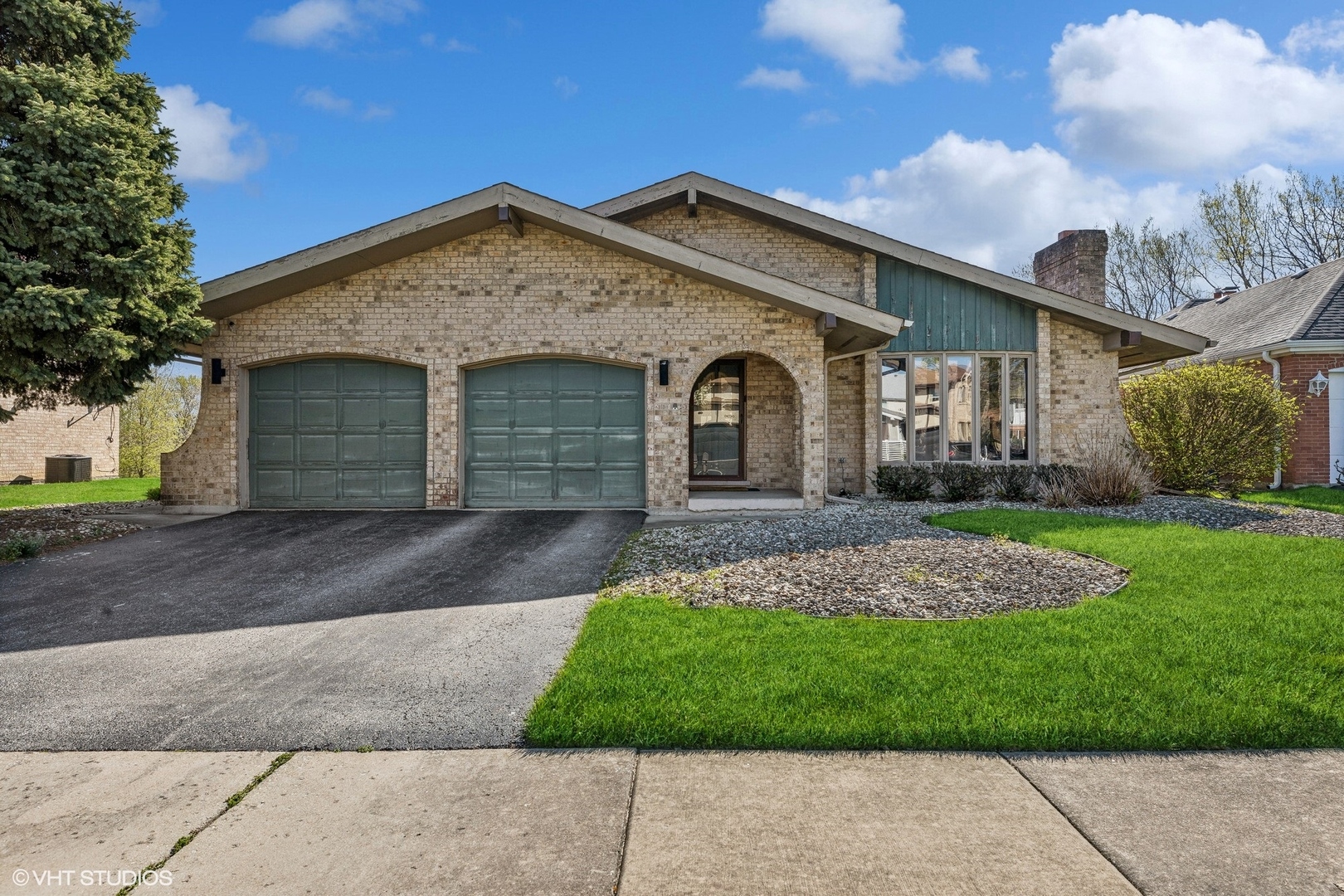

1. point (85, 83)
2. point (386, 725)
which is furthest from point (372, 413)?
point (386, 725)

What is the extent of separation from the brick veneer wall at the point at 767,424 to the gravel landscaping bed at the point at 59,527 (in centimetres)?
963

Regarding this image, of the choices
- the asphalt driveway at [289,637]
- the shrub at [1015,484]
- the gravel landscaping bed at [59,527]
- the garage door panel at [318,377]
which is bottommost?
the asphalt driveway at [289,637]

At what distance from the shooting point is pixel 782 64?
1349cm

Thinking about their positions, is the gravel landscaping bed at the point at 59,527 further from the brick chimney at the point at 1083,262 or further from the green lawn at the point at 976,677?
the brick chimney at the point at 1083,262

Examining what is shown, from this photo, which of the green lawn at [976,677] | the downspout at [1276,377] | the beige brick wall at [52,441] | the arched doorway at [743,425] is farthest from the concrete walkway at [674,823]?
the beige brick wall at [52,441]

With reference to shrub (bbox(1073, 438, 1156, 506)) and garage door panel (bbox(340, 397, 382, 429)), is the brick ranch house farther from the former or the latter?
shrub (bbox(1073, 438, 1156, 506))

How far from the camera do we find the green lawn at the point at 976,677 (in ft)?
10.8

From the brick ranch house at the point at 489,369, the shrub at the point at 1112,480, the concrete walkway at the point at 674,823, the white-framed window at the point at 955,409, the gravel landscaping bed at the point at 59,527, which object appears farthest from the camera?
the white-framed window at the point at 955,409

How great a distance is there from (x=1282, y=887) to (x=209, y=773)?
397 centimetres

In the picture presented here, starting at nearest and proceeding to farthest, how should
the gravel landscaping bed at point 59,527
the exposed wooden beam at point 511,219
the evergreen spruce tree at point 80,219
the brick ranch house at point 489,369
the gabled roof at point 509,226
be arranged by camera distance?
the evergreen spruce tree at point 80,219 < the gravel landscaping bed at point 59,527 < the gabled roof at point 509,226 < the exposed wooden beam at point 511,219 < the brick ranch house at point 489,369

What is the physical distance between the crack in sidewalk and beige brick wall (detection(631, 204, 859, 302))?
12102 millimetres

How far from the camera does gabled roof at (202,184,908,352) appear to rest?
1008cm

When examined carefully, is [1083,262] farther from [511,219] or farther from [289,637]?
[289,637]

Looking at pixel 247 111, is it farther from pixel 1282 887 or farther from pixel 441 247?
pixel 1282 887
